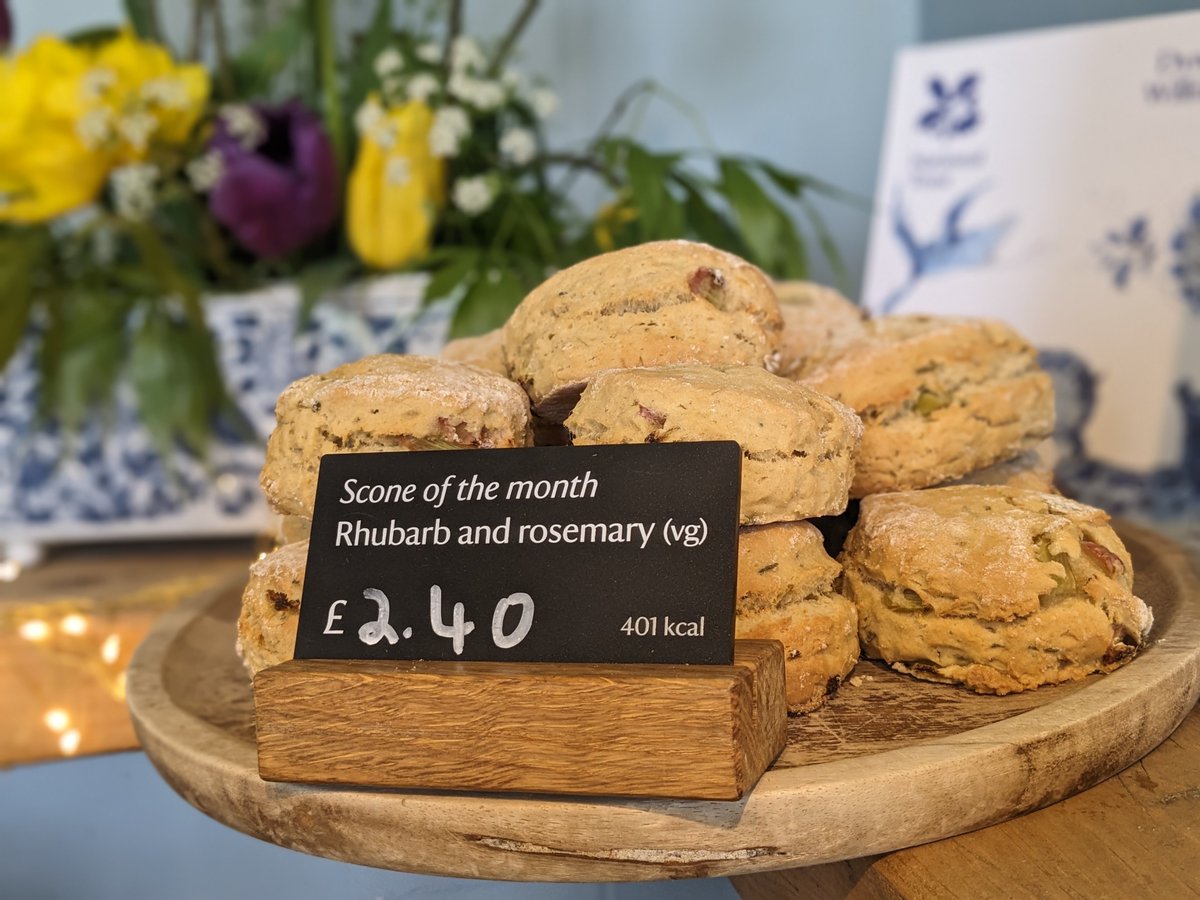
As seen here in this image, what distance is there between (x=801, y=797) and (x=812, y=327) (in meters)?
0.69

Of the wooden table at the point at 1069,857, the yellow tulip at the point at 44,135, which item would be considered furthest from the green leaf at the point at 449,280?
the wooden table at the point at 1069,857

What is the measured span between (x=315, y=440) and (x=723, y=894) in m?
0.54

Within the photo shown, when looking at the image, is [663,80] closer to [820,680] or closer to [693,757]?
[820,680]

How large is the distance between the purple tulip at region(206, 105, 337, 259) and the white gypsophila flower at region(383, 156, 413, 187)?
16 cm

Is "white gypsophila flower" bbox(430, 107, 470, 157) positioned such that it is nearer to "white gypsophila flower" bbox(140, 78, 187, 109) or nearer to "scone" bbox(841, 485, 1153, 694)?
"white gypsophila flower" bbox(140, 78, 187, 109)

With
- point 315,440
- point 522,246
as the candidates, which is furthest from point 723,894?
point 522,246

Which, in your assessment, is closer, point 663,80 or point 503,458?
point 503,458

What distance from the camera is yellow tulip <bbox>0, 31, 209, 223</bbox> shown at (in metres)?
1.98

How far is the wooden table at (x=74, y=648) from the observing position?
5.96ft

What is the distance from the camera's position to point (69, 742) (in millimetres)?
1792

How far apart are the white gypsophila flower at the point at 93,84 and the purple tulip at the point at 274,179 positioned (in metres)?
0.20

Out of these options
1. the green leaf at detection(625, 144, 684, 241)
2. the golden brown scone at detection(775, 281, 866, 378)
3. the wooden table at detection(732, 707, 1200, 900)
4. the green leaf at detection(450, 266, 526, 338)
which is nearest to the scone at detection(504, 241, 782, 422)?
the golden brown scone at detection(775, 281, 866, 378)

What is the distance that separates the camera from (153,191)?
83.1 inches

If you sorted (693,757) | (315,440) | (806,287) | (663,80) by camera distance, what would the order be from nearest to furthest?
(693,757)
(315,440)
(806,287)
(663,80)
